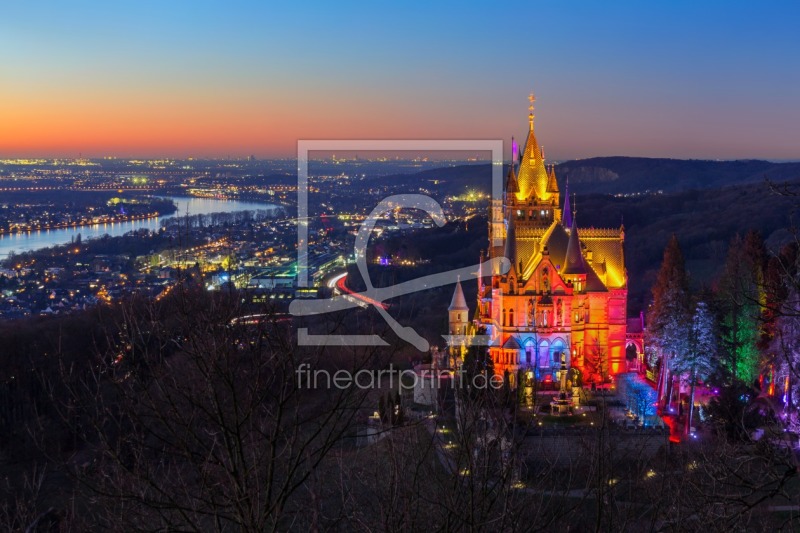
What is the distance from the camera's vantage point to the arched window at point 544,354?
36.6m

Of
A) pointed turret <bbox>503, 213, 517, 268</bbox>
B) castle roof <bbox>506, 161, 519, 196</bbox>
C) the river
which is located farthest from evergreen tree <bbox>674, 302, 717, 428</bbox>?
the river

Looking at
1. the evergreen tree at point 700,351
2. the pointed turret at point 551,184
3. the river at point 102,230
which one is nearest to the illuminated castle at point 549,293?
the pointed turret at point 551,184

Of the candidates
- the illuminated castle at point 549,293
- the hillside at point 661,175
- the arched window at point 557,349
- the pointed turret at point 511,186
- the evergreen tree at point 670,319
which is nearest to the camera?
the evergreen tree at point 670,319

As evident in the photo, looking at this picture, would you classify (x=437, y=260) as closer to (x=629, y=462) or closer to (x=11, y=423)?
(x=11, y=423)

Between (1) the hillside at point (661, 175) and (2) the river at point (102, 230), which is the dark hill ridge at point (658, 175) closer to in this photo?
(1) the hillside at point (661, 175)

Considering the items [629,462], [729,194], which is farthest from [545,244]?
[729,194]

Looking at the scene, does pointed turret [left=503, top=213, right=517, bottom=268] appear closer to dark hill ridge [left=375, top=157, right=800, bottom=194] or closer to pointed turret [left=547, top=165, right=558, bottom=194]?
pointed turret [left=547, top=165, right=558, bottom=194]

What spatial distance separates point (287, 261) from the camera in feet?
196

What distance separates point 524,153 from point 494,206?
302 cm

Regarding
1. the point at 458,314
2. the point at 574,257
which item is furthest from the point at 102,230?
the point at 574,257

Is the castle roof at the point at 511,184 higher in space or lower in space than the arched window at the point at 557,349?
higher

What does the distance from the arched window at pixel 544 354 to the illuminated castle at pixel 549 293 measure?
40mm

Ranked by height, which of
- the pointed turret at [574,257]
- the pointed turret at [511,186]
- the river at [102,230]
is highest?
the pointed turret at [511,186]

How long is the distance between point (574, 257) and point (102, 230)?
103 meters
